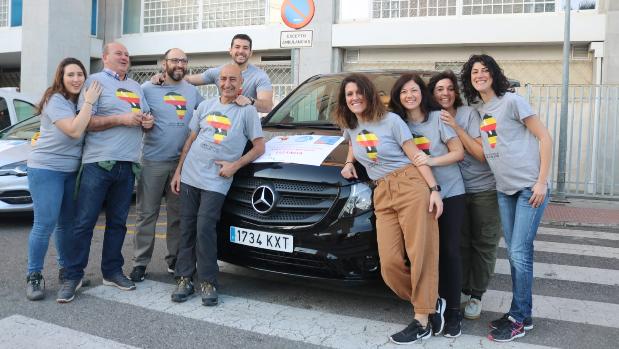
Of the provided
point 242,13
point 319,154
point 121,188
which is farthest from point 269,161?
point 242,13

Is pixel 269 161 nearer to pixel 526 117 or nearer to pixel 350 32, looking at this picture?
pixel 526 117

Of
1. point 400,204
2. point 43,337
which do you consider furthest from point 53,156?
point 400,204

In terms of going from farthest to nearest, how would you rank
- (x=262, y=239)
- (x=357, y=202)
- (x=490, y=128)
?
(x=262, y=239) → (x=357, y=202) → (x=490, y=128)

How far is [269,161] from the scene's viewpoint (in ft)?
12.8

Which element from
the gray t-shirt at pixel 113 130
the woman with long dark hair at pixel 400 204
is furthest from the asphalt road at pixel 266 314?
the gray t-shirt at pixel 113 130

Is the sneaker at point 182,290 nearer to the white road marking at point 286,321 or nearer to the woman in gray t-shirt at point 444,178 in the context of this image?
the white road marking at point 286,321

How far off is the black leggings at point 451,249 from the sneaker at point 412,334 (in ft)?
0.76

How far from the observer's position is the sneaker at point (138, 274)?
179 inches

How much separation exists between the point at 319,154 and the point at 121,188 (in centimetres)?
153

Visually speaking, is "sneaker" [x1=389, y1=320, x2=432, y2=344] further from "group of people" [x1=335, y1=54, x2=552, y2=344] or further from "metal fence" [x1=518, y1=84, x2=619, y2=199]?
"metal fence" [x1=518, y1=84, x2=619, y2=199]

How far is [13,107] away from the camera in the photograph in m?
8.30

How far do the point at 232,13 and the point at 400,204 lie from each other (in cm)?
1234

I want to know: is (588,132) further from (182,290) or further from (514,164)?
(182,290)

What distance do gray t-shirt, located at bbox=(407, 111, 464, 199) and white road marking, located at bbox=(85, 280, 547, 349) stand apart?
90 cm
